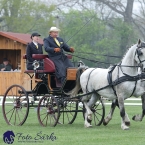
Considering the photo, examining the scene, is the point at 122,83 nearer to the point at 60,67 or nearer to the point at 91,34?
the point at 60,67

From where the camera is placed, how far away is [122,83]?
12836 millimetres

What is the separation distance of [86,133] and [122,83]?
141 cm

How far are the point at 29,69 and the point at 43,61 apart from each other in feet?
2.06

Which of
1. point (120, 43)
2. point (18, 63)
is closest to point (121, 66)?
point (18, 63)

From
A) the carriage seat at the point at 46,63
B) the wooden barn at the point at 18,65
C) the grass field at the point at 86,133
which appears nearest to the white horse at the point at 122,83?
the grass field at the point at 86,133

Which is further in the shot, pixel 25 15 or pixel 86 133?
pixel 25 15

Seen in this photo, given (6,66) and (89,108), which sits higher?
(6,66)

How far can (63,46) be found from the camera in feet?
46.5

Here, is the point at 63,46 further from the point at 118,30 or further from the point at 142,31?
the point at 142,31

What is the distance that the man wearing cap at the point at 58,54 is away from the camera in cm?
1374

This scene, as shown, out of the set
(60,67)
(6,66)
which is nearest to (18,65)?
Answer: (6,66)

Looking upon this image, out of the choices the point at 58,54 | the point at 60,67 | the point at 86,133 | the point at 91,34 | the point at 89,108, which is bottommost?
the point at 86,133

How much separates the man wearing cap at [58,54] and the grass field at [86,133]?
1.19 meters

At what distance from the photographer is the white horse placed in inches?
502
